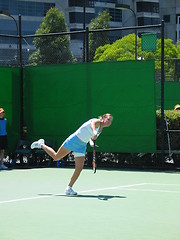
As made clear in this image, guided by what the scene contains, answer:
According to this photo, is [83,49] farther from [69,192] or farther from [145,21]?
[145,21]

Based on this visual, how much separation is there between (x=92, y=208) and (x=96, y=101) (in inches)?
284

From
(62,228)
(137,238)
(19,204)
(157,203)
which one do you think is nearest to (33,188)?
(19,204)

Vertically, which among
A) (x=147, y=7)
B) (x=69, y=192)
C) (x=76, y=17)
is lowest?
(x=69, y=192)

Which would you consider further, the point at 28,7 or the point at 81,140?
the point at 28,7

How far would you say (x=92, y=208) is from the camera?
30.1 feet

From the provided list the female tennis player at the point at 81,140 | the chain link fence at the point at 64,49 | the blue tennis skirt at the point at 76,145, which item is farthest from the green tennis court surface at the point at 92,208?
the chain link fence at the point at 64,49

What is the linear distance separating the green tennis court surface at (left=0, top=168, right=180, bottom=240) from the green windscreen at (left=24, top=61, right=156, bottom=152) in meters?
1.96

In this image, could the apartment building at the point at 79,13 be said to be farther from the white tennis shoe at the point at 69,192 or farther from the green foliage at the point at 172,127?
the white tennis shoe at the point at 69,192

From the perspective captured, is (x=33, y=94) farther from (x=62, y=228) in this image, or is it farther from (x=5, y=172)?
(x=62, y=228)

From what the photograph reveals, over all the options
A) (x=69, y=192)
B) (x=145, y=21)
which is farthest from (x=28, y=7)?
(x=69, y=192)

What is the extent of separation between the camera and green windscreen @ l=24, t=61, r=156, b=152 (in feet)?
51.2

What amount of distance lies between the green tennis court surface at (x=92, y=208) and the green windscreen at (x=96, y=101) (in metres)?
1.96

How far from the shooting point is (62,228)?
7559mm

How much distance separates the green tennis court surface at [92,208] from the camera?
289 inches
